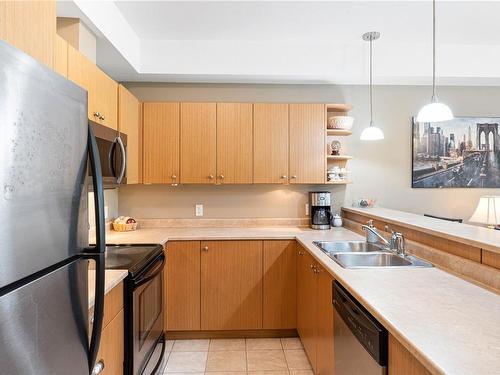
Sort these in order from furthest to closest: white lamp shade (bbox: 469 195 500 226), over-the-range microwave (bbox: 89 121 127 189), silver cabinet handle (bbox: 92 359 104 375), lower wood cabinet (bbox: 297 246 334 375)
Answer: white lamp shade (bbox: 469 195 500 226) → over-the-range microwave (bbox: 89 121 127 189) → lower wood cabinet (bbox: 297 246 334 375) → silver cabinet handle (bbox: 92 359 104 375)

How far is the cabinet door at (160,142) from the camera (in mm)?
3111

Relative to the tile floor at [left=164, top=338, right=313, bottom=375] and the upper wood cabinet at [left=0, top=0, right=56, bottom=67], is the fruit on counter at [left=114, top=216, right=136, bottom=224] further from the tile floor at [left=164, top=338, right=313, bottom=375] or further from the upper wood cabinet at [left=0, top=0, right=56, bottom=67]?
the upper wood cabinet at [left=0, top=0, right=56, bottom=67]

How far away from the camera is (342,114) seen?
3428 millimetres

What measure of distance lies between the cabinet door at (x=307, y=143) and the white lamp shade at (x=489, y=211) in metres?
1.47

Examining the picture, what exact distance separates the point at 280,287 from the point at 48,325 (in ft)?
7.45

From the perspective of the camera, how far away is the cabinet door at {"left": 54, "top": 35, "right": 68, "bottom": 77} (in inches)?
64.9

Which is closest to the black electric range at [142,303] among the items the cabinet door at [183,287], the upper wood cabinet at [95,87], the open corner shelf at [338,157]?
the cabinet door at [183,287]

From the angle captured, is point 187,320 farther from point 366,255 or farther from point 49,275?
point 49,275

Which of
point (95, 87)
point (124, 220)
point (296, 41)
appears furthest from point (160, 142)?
point (296, 41)

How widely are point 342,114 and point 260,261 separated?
1749 mm

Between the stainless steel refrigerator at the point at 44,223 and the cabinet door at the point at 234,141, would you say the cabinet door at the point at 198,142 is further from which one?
the stainless steel refrigerator at the point at 44,223

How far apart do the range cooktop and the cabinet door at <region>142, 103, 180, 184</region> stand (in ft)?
3.03

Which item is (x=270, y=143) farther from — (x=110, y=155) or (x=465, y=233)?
(x=465, y=233)

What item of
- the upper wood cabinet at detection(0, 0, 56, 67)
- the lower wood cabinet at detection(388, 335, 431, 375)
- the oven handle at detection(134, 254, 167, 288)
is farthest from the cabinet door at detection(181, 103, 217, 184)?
the lower wood cabinet at detection(388, 335, 431, 375)
